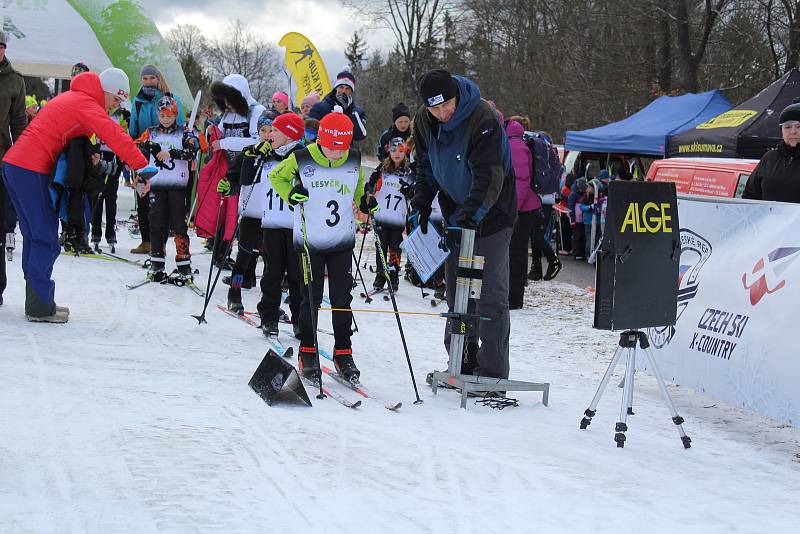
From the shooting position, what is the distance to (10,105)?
7383mm

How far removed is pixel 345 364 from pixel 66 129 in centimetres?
294

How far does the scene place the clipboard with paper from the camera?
6082 mm

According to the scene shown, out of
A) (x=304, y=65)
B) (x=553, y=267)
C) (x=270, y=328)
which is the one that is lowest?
(x=270, y=328)

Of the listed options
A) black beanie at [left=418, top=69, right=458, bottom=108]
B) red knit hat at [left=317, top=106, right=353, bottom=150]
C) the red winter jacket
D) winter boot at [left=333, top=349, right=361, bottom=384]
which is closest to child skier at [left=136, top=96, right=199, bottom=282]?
the red winter jacket

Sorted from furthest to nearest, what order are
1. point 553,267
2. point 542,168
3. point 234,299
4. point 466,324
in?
point 553,267 < point 542,168 < point 234,299 < point 466,324

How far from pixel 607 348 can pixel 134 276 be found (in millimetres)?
5428

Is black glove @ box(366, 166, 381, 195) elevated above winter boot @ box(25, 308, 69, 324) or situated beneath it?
elevated above

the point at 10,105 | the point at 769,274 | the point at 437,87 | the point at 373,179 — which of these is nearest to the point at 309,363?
the point at 437,87

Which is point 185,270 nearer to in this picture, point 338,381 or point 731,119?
point 338,381

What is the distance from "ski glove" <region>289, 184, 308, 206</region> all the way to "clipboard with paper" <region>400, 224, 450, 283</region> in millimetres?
770

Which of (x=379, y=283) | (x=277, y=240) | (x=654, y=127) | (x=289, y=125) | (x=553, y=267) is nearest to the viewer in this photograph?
(x=277, y=240)

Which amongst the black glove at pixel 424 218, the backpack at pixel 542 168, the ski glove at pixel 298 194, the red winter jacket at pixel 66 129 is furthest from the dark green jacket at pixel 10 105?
the backpack at pixel 542 168

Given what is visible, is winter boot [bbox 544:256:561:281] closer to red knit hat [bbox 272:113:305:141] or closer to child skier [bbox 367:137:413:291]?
child skier [bbox 367:137:413:291]

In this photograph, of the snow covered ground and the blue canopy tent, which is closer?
the snow covered ground
